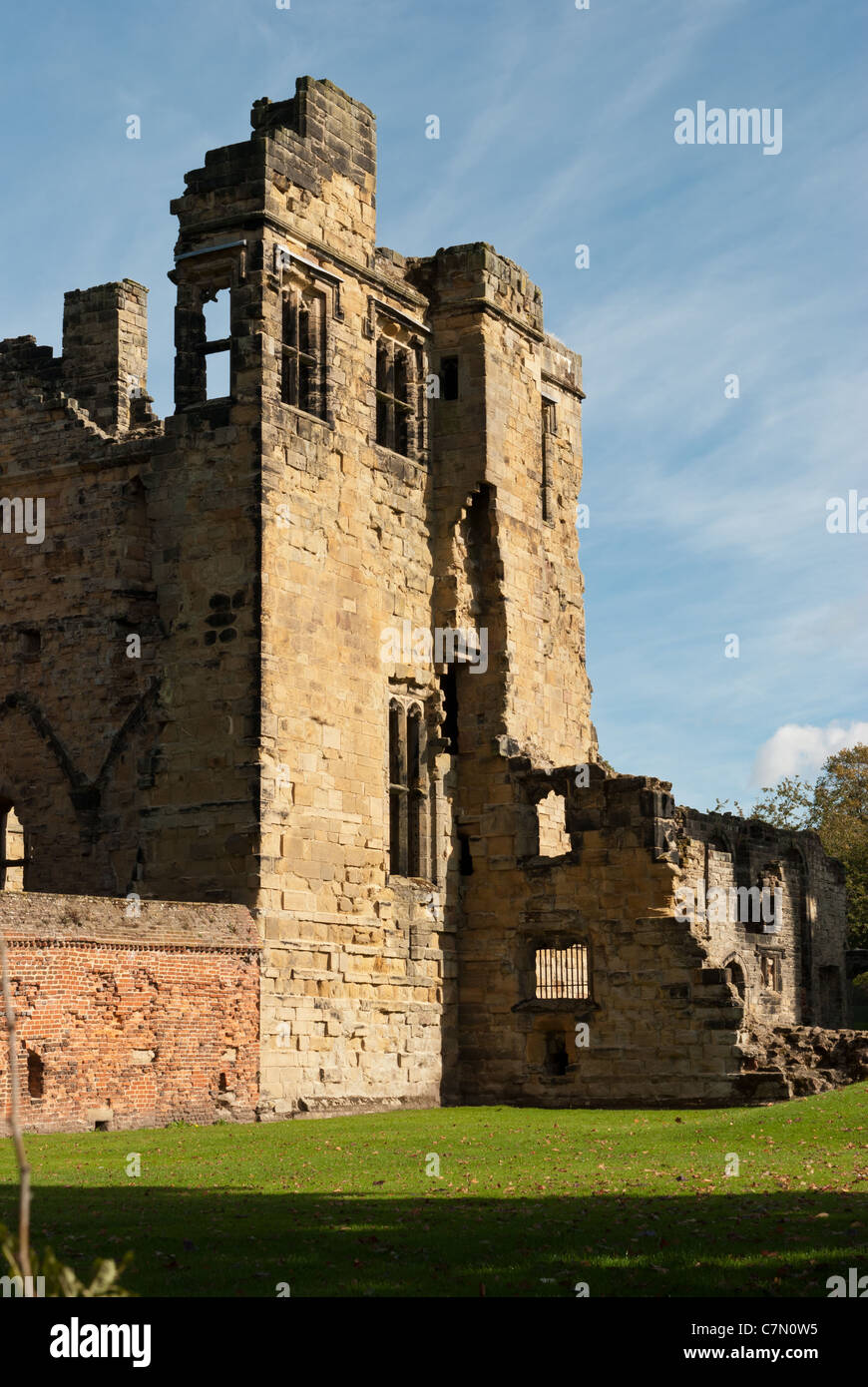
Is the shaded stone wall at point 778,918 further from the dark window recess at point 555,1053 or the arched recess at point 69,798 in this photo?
the arched recess at point 69,798

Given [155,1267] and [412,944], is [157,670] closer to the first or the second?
[412,944]

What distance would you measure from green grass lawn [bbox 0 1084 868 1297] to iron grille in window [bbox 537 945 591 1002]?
6.29m

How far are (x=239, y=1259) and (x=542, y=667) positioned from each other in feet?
70.8

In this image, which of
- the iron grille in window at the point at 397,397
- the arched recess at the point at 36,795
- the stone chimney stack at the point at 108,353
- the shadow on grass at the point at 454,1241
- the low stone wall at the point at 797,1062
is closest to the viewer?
the shadow on grass at the point at 454,1241

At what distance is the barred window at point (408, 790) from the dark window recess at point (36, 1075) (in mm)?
9130

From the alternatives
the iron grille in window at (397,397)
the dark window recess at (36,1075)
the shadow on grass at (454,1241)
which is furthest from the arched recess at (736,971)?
the shadow on grass at (454,1241)

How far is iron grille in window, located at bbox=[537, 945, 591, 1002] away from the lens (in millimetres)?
28422

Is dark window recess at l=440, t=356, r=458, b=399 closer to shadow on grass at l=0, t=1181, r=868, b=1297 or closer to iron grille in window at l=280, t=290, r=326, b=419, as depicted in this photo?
iron grille in window at l=280, t=290, r=326, b=419

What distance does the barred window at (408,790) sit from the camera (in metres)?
28.7

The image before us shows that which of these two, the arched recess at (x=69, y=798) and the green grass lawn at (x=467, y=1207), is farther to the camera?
the arched recess at (x=69, y=798)

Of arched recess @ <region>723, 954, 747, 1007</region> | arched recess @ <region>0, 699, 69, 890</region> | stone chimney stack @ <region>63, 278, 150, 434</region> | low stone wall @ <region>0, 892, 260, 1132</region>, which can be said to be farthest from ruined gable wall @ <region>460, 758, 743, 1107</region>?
arched recess @ <region>723, 954, 747, 1007</region>

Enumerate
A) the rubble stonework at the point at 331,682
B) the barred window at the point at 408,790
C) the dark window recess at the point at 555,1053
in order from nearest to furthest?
1. the rubble stonework at the point at 331,682
2. the dark window recess at the point at 555,1053
3. the barred window at the point at 408,790

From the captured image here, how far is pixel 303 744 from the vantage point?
1007 inches
